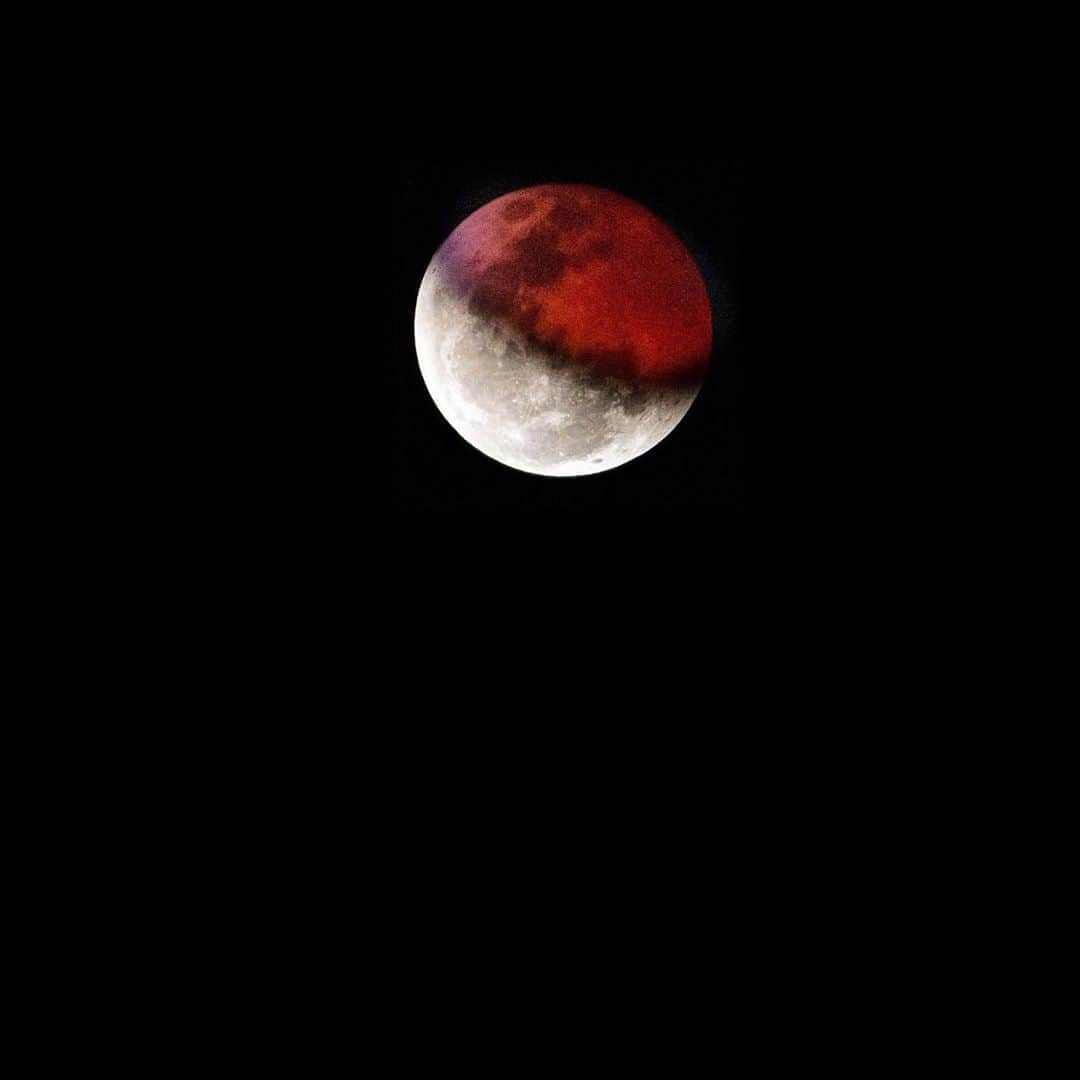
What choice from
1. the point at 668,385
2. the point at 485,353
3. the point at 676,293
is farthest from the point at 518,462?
the point at 676,293

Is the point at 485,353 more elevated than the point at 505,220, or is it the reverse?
the point at 505,220

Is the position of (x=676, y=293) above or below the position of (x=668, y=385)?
above

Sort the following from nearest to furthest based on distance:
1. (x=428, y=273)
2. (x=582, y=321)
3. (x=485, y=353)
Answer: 1. (x=582, y=321)
2. (x=485, y=353)
3. (x=428, y=273)

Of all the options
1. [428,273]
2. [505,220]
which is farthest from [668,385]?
[428,273]

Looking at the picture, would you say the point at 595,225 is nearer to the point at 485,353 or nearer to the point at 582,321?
the point at 582,321

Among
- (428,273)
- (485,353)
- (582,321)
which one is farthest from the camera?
(428,273)

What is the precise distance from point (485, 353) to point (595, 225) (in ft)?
2.42

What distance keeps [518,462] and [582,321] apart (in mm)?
860

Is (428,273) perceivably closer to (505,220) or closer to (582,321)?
(505,220)

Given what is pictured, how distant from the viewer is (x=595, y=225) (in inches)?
122

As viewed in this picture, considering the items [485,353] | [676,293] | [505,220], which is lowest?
[485,353]

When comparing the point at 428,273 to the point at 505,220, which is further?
the point at 428,273

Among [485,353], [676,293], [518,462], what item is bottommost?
[518,462]

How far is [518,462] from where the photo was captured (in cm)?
362
